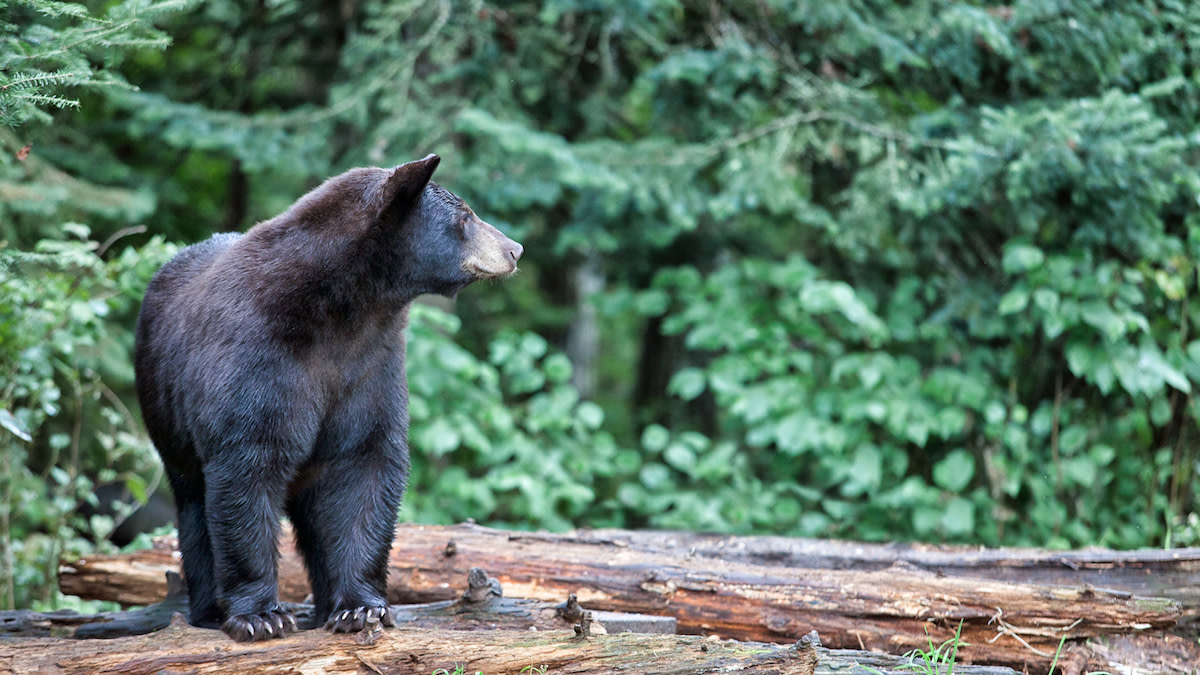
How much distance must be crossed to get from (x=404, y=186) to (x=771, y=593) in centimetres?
210

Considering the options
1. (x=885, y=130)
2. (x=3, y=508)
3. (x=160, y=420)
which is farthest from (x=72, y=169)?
(x=885, y=130)

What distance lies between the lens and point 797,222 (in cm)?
744

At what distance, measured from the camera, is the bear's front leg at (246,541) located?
3244mm

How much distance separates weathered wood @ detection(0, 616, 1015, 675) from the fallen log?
0.48 m

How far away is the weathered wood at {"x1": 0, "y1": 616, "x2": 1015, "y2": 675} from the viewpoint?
2881mm

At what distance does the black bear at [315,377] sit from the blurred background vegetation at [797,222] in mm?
2060

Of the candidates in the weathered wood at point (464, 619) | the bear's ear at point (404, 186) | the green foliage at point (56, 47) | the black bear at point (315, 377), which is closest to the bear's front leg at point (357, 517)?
the black bear at point (315, 377)

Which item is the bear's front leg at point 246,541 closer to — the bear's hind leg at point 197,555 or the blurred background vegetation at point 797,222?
the bear's hind leg at point 197,555

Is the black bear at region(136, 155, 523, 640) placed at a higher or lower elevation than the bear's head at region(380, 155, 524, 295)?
lower

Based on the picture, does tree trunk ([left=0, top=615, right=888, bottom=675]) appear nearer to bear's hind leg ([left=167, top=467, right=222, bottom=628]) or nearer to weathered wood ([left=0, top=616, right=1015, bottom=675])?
weathered wood ([left=0, top=616, right=1015, bottom=675])

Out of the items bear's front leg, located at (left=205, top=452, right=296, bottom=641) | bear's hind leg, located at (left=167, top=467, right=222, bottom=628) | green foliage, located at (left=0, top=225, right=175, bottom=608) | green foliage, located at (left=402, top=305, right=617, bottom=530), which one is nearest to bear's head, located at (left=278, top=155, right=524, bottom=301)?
bear's front leg, located at (left=205, top=452, right=296, bottom=641)

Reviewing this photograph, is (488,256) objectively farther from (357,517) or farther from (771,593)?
(771,593)

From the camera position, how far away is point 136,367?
3.98 meters

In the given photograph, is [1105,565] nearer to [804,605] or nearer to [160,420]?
[804,605]
